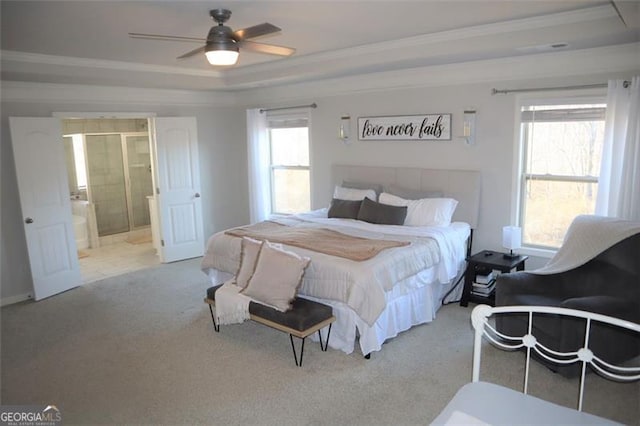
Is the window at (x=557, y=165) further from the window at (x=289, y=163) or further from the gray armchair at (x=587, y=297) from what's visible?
the window at (x=289, y=163)

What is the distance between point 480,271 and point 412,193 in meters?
1.11

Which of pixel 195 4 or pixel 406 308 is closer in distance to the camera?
pixel 195 4

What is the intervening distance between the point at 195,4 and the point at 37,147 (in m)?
3.12

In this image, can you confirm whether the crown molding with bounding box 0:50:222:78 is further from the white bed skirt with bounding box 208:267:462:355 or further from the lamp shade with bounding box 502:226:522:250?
the lamp shade with bounding box 502:226:522:250

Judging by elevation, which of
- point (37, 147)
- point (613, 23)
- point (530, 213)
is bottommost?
point (530, 213)

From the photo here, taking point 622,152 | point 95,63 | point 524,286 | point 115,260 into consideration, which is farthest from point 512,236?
point 115,260

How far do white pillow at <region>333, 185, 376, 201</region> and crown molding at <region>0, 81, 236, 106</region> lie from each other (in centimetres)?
258

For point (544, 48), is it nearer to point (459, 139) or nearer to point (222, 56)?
point (459, 139)

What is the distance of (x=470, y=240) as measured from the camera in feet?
15.6

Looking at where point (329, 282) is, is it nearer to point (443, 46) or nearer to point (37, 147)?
point (443, 46)

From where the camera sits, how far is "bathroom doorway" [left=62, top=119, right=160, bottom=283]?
719cm

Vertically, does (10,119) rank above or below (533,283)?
above

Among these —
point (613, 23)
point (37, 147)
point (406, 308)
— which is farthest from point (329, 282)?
point (37, 147)

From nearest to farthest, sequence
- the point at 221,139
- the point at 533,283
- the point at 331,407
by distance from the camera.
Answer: the point at 331,407, the point at 533,283, the point at 221,139
